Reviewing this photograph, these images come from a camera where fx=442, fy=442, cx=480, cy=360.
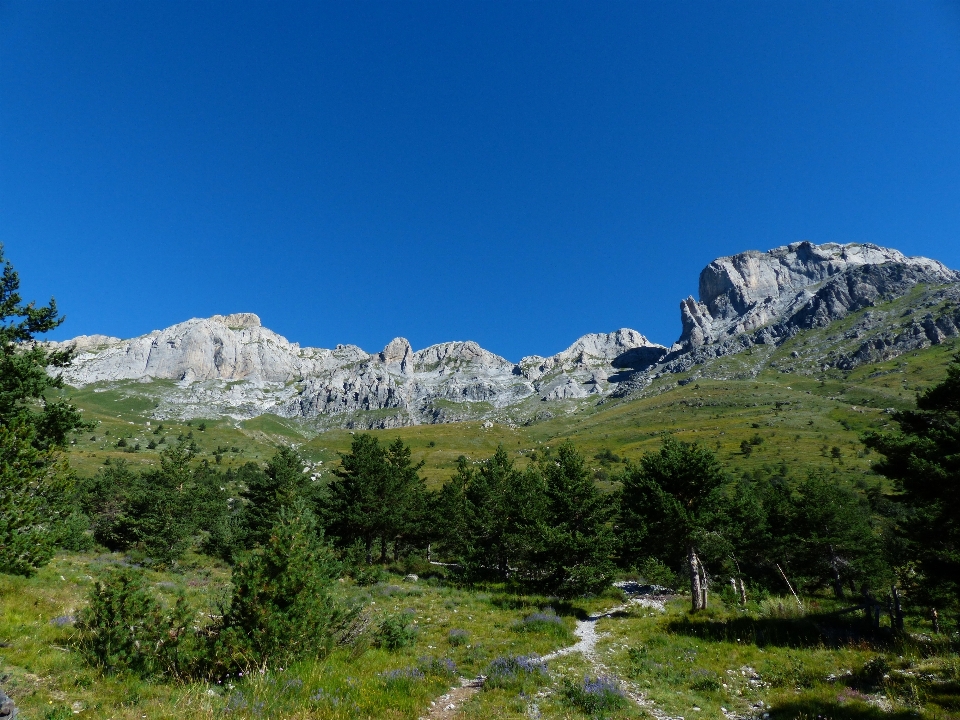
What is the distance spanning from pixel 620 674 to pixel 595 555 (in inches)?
574

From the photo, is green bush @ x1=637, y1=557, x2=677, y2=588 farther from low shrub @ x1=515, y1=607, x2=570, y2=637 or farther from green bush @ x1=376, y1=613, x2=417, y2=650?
green bush @ x1=376, y1=613, x2=417, y2=650

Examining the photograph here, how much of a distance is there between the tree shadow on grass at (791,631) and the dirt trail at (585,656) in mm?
4487

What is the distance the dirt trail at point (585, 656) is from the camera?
11227mm

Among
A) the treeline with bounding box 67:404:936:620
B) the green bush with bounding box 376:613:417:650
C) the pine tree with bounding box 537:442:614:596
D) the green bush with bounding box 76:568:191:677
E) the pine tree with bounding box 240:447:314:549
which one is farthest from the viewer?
the pine tree with bounding box 240:447:314:549

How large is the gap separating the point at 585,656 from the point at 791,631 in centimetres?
1070

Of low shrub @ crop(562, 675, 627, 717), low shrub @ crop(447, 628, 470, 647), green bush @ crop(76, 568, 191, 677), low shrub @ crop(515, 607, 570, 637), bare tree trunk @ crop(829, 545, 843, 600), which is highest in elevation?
green bush @ crop(76, 568, 191, 677)

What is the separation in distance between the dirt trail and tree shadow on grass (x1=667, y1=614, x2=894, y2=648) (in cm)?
449

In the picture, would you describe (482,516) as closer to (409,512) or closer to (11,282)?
(409,512)

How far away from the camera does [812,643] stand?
18906 mm

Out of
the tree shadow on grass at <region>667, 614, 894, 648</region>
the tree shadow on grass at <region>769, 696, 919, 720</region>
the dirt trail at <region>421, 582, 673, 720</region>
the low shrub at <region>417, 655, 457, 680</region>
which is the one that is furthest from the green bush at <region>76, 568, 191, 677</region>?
the tree shadow on grass at <region>667, 614, 894, 648</region>

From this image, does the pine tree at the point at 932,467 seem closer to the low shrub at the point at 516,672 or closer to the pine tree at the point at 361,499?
the low shrub at the point at 516,672

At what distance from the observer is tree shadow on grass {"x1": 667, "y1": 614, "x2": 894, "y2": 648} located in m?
19.0

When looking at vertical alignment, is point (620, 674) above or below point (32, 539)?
below

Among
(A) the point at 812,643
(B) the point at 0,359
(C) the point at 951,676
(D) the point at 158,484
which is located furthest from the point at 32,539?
(D) the point at 158,484
